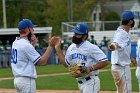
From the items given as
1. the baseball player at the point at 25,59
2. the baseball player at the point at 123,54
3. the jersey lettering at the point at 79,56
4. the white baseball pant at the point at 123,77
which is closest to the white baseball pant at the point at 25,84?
the baseball player at the point at 25,59

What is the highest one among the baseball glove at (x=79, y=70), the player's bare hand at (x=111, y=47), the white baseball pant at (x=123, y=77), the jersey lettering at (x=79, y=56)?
the player's bare hand at (x=111, y=47)

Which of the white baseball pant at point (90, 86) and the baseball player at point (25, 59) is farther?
the white baseball pant at point (90, 86)

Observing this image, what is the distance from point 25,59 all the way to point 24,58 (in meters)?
0.02

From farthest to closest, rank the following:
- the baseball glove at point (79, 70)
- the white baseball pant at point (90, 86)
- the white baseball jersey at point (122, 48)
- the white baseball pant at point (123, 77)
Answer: the white baseball pant at point (123, 77), the white baseball jersey at point (122, 48), the white baseball pant at point (90, 86), the baseball glove at point (79, 70)

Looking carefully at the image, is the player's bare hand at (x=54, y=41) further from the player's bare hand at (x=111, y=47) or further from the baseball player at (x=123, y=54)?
the baseball player at (x=123, y=54)

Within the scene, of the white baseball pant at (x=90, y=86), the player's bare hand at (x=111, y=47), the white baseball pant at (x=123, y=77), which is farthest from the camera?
the white baseball pant at (x=123, y=77)

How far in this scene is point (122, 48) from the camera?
926 centimetres

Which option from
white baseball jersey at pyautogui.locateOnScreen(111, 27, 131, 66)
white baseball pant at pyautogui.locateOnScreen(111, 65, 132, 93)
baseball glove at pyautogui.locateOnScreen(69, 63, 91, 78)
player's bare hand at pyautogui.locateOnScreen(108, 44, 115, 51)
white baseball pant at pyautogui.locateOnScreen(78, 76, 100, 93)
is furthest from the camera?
white baseball pant at pyautogui.locateOnScreen(111, 65, 132, 93)

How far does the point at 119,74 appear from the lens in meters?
9.47

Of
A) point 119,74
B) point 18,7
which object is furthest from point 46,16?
point 119,74

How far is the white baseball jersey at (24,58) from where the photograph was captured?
7.53 m

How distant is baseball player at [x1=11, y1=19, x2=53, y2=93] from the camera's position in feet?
24.7

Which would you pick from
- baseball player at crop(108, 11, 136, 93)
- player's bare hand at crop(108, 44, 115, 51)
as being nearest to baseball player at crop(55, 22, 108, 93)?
player's bare hand at crop(108, 44, 115, 51)

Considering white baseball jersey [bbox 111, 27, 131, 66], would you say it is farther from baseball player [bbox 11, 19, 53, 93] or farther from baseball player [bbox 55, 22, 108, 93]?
baseball player [bbox 11, 19, 53, 93]
